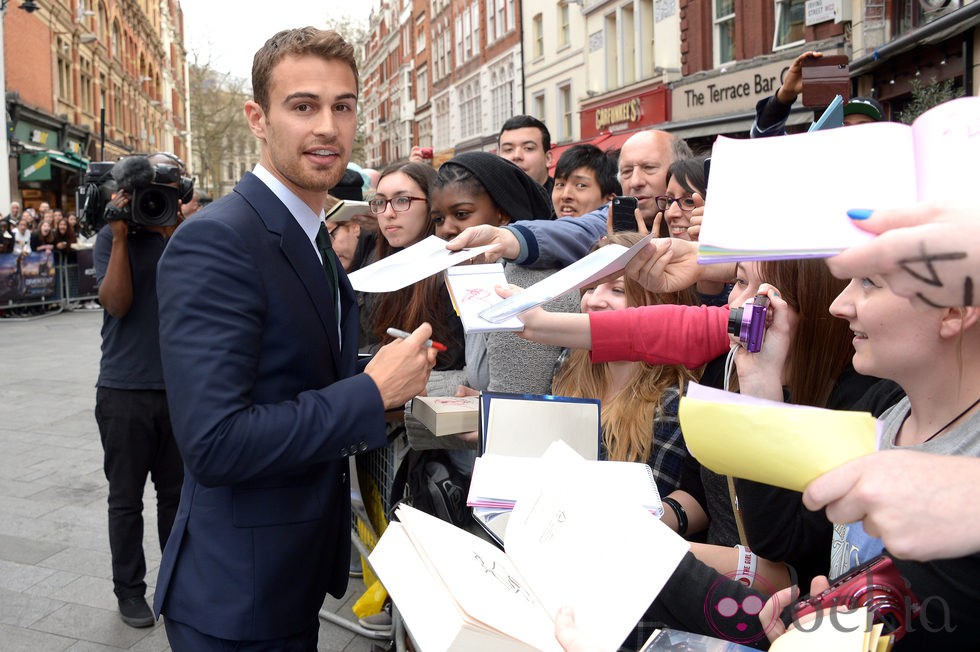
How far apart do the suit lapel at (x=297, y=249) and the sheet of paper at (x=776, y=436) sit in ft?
3.78

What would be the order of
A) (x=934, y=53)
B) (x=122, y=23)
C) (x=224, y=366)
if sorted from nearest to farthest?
(x=224, y=366) → (x=934, y=53) → (x=122, y=23)

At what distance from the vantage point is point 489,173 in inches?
120

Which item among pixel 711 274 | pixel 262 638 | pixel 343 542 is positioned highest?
pixel 711 274

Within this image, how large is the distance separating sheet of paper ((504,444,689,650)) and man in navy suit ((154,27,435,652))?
548mm

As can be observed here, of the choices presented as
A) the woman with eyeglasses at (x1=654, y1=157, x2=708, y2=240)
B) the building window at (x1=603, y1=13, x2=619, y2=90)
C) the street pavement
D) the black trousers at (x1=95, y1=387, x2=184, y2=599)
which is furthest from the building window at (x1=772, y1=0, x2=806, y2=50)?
the black trousers at (x1=95, y1=387, x2=184, y2=599)

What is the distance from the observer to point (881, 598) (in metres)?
1.14

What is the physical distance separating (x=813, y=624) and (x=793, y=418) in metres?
0.37

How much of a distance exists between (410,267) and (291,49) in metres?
0.64

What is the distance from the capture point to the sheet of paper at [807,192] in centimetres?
89

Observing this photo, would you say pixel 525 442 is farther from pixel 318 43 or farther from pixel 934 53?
pixel 934 53

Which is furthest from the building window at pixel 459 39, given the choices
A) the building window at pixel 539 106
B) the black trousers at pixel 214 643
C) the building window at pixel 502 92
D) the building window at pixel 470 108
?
the black trousers at pixel 214 643

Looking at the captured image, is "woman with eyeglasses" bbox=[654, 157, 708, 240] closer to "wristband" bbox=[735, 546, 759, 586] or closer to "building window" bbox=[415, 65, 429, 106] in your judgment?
"wristband" bbox=[735, 546, 759, 586]

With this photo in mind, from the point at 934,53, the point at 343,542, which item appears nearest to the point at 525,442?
the point at 343,542

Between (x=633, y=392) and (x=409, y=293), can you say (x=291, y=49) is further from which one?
(x=409, y=293)
